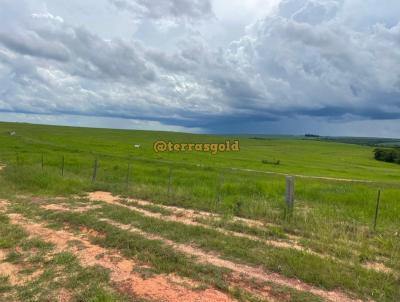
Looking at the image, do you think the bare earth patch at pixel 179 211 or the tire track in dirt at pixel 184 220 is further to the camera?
the bare earth patch at pixel 179 211

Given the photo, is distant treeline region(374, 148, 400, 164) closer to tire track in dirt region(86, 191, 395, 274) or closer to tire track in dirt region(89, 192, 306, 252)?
tire track in dirt region(86, 191, 395, 274)

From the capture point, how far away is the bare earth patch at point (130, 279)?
5445 millimetres

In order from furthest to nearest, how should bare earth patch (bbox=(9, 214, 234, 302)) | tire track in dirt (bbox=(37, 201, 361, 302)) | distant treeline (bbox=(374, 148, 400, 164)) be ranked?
Result: distant treeline (bbox=(374, 148, 400, 164))
tire track in dirt (bbox=(37, 201, 361, 302))
bare earth patch (bbox=(9, 214, 234, 302))

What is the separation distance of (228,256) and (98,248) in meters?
2.69

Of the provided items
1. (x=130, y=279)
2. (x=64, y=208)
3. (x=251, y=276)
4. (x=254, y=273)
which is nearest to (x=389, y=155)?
(x=64, y=208)

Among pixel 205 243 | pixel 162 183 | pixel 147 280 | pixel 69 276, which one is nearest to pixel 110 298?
pixel 147 280

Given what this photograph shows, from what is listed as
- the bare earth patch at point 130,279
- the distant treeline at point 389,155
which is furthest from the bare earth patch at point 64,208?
the distant treeline at point 389,155

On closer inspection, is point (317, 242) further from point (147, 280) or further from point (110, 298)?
point (110, 298)

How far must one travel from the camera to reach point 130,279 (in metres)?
5.98

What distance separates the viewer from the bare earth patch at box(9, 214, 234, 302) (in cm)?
545

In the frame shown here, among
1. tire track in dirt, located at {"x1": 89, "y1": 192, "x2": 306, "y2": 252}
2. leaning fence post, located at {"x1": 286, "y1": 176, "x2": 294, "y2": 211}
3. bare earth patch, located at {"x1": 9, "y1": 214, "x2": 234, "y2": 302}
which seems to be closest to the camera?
bare earth patch, located at {"x1": 9, "y1": 214, "x2": 234, "y2": 302}

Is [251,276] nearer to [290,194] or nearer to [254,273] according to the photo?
[254,273]

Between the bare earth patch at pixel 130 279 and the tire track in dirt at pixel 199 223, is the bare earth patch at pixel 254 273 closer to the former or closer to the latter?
the bare earth patch at pixel 130 279

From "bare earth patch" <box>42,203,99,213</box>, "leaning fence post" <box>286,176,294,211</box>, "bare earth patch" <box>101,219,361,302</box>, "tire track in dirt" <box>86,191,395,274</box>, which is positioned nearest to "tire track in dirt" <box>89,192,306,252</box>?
Answer: "tire track in dirt" <box>86,191,395,274</box>
